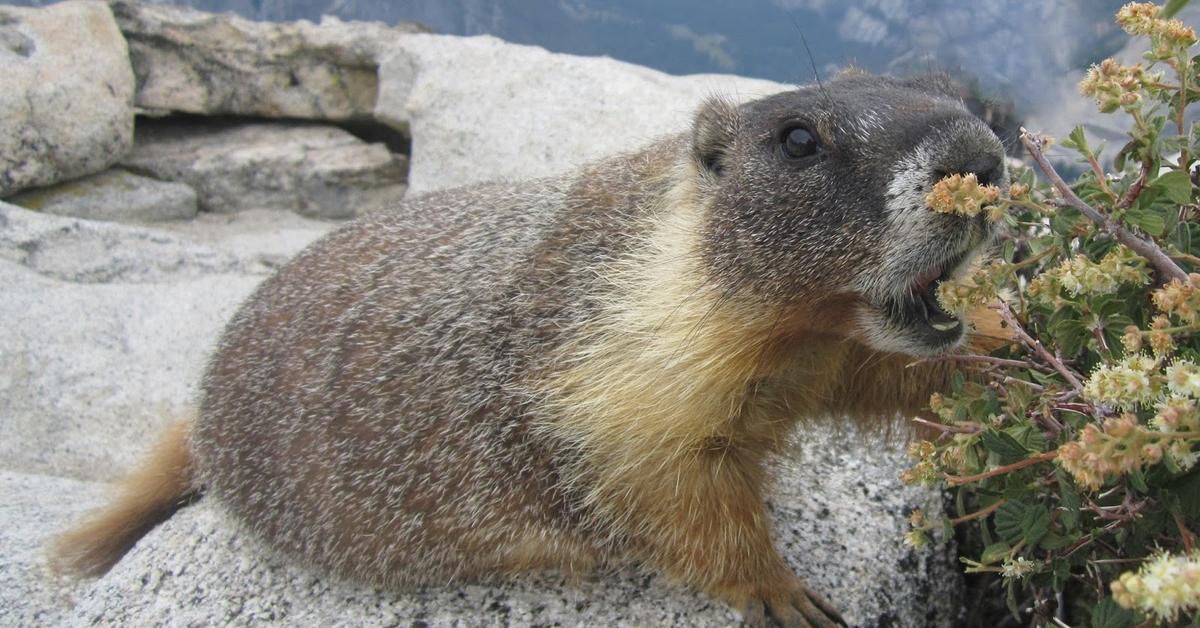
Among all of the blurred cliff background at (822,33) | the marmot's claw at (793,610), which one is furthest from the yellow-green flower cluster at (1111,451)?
the marmot's claw at (793,610)

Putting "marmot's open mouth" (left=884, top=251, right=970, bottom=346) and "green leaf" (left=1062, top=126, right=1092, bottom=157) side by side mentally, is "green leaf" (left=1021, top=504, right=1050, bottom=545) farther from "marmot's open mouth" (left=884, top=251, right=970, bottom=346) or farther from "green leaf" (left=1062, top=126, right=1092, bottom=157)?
"green leaf" (left=1062, top=126, right=1092, bottom=157)

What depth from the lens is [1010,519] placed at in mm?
1690

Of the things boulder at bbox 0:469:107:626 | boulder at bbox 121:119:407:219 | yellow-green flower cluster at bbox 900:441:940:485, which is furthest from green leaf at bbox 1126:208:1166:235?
boulder at bbox 121:119:407:219

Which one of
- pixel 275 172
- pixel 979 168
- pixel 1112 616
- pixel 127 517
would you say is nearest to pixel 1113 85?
pixel 979 168

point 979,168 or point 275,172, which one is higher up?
point 979,168

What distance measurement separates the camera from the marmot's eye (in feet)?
6.43

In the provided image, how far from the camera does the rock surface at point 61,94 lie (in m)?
5.93

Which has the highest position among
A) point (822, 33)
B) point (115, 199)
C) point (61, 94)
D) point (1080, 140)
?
point (1080, 140)

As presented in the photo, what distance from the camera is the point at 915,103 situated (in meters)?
1.93

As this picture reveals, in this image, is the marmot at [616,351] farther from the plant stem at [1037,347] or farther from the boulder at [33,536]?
the boulder at [33,536]

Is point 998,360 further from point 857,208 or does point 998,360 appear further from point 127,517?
point 127,517

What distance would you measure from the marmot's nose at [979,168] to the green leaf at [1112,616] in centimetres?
75

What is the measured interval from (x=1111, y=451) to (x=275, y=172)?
6491 millimetres

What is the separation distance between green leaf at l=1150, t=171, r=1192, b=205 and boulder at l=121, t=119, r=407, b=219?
19.1 feet
